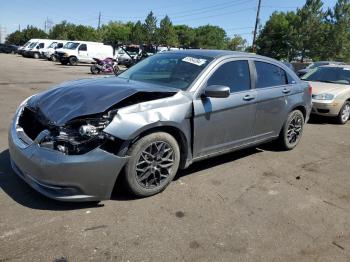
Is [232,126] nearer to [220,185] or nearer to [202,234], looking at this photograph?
[220,185]

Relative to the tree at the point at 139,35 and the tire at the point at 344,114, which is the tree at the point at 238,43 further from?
the tire at the point at 344,114

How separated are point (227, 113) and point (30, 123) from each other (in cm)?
237

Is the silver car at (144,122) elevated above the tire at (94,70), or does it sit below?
above

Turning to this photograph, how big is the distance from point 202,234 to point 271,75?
320cm

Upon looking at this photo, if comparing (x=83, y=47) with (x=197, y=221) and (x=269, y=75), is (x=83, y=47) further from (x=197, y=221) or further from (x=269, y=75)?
(x=197, y=221)

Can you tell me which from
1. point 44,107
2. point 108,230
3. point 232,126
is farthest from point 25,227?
point 232,126

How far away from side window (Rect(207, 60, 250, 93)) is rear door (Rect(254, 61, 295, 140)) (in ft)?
0.79

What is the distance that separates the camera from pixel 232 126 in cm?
510

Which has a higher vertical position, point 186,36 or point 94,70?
point 186,36

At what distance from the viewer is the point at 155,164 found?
4242 mm

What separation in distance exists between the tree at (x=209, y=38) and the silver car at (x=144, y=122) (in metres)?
103

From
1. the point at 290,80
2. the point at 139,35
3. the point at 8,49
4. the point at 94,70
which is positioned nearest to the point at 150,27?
the point at 139,35

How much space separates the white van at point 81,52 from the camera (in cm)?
3159

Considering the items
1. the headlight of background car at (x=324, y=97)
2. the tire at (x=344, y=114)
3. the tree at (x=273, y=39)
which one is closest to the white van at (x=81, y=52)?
the headlight of background car at (x=324, y=97)
